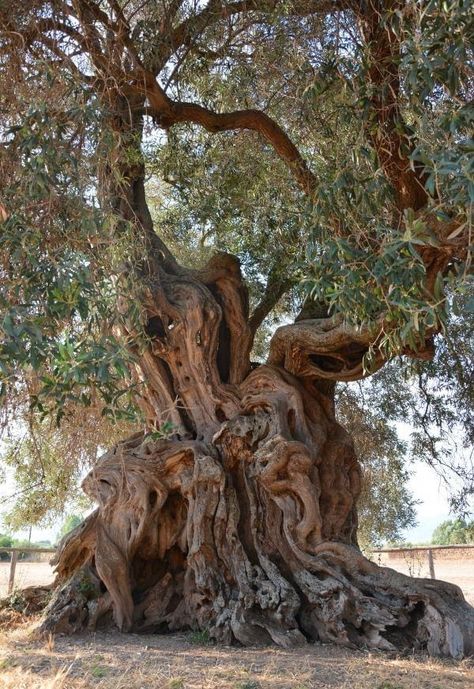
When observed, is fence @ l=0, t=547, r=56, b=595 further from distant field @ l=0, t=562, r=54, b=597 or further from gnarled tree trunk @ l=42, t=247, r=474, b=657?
gnarled tree trunk @ l=42, t=247, r=474, b=657

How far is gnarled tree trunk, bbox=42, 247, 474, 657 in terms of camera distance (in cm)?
Result: 718

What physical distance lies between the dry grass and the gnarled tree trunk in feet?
1.49

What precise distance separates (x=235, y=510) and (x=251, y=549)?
454mm

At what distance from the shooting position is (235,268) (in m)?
9.45

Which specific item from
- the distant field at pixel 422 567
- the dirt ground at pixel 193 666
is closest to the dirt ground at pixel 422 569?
the distant field at pixel 422 567

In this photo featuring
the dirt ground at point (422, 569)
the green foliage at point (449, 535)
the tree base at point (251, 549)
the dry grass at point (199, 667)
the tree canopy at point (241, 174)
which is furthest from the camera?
the green foliage at point (449, 535)

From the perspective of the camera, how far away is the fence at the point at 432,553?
14780 mm

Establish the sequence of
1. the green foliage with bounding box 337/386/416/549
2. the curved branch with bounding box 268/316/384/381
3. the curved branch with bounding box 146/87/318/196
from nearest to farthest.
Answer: the curved branch with bounding box 268/316/384/381 → the curved branch with bounding box 146/87/318/196 → the green foliage with bounding box 337/386/416/549

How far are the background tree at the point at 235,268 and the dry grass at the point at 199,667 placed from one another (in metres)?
0.49

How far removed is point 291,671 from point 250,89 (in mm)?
6258

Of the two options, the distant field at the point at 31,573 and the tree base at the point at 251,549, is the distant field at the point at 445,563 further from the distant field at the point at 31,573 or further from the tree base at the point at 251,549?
the tree base at the point at 251,549

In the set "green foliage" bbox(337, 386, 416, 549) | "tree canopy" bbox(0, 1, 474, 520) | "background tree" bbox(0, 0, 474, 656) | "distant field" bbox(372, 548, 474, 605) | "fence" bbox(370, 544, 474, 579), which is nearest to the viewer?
"tree canopy" bbox(0, 1, 474, 520)

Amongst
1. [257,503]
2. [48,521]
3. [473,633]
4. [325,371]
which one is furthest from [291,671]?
[48,521]

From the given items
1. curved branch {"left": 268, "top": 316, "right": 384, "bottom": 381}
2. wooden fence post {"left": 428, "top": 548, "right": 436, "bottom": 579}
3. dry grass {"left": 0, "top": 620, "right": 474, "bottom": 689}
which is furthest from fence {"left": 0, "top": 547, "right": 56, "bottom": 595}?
wooden fence post {"left": 428, "top": 548, "right": 436, "bottom": 579}
